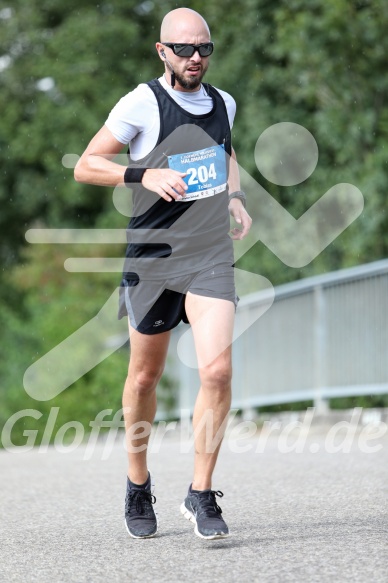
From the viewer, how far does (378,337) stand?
11.2 meters

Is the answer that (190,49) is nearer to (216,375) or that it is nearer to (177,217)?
(177,217)

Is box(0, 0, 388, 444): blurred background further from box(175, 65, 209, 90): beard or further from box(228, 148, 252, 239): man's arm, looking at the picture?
box(175, 65, 209, 90): beard

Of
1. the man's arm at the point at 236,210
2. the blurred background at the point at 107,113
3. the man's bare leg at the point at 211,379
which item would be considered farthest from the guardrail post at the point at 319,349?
the man's bare leg at the point at 211,379

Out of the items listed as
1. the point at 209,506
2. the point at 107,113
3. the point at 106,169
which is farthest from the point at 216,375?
the point at 107,113

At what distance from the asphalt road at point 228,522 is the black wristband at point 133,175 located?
4.88ft

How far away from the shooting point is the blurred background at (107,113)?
51.0 feet

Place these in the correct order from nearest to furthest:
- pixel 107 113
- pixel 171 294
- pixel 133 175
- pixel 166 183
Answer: pixel 166 183 → pixel 133 175 → pixel 171 294 → pixel 107 113

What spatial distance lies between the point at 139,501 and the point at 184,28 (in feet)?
6.70

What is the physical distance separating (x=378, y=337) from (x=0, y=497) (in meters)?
4.46

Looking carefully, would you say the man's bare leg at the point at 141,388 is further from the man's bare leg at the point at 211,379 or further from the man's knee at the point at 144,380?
the man's bare leg at the point at 211,379

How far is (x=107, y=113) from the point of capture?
28953 millimetres

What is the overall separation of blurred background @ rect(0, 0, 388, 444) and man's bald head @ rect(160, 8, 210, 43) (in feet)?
19.7

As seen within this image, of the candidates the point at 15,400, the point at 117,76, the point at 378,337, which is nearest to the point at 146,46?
the point at 117,76

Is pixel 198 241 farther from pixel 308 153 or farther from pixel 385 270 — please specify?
pixel 308 153
